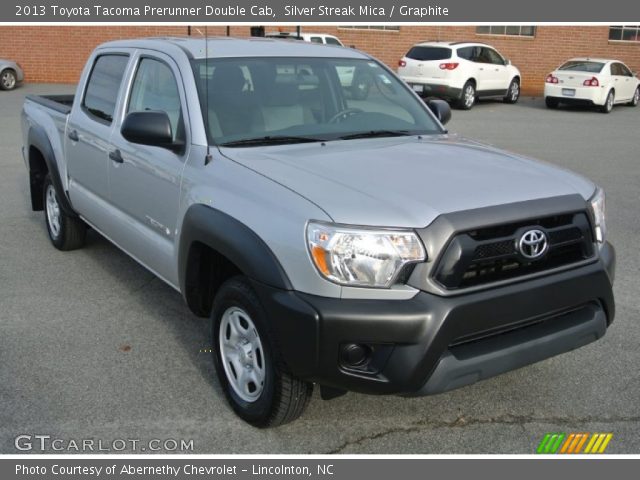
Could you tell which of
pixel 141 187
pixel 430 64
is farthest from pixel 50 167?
pixel 430 64

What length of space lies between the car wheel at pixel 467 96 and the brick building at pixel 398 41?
18.0 ft

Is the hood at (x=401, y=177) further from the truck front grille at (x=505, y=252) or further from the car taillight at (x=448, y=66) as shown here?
the car taillight at (x=448, y=66)

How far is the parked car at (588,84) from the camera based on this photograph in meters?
19.7

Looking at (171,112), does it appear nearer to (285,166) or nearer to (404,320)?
(285,166)

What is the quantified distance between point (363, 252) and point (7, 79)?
20.5m

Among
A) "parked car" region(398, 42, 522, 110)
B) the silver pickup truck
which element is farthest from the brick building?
the silver pickup truck

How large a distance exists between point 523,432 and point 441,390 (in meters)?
0.79

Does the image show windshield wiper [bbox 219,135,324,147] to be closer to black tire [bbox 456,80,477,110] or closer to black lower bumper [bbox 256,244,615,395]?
black lower bumper [bbox 256,244,615,395]

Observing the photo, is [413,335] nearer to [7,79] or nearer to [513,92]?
[513,92]

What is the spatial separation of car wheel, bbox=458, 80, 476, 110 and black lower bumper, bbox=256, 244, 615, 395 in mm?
16842

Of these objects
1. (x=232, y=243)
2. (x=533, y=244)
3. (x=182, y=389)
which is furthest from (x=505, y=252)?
(x=182, y=389)

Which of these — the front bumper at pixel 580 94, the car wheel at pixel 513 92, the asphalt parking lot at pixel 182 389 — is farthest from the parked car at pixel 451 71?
the asphalt parking lot at pixel 182 389

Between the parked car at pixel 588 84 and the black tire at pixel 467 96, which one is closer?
the black tire at pixel 467 96
